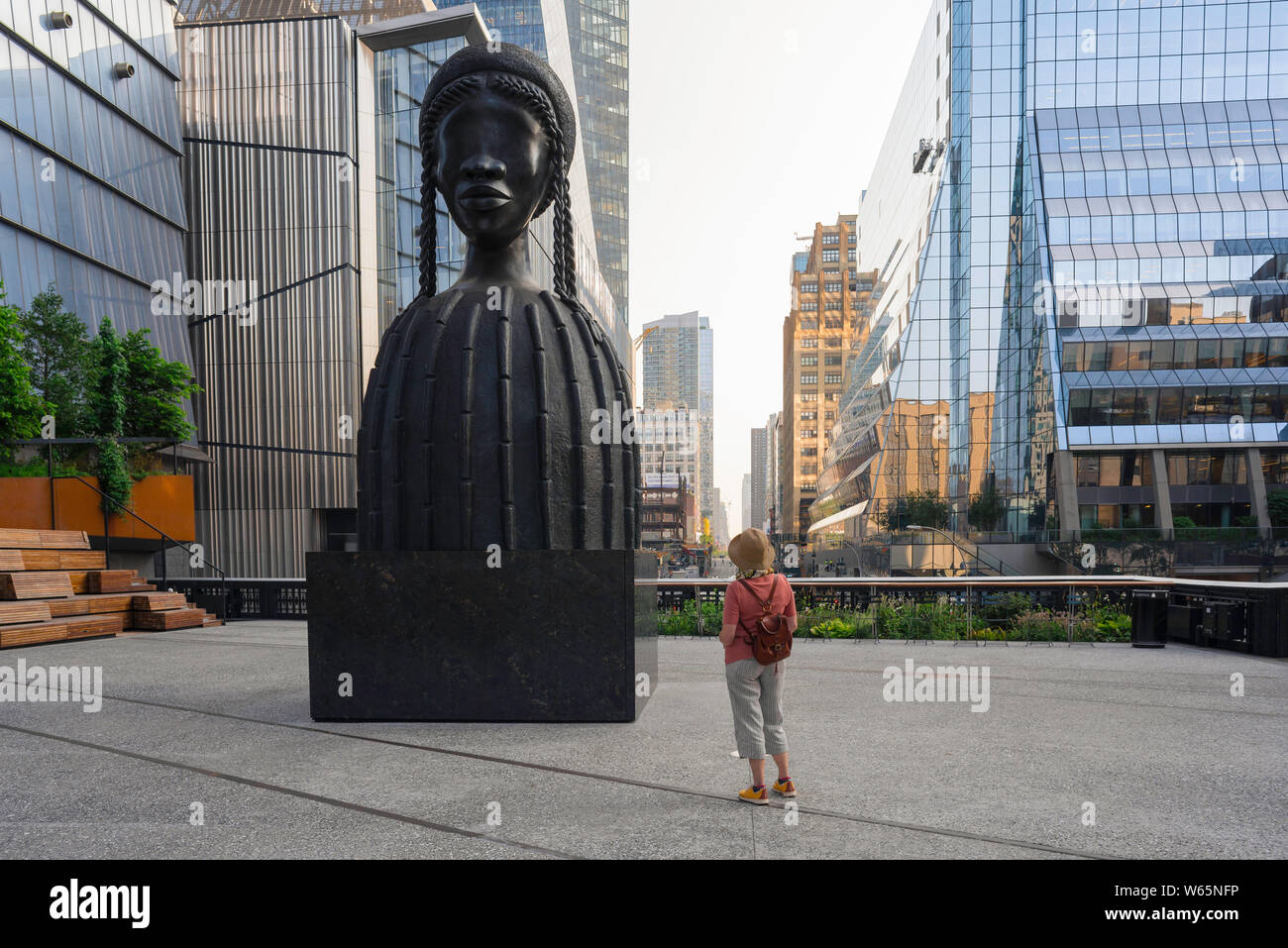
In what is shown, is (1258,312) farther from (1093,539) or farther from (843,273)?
(843,273)

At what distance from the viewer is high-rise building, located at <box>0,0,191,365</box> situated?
928 inches

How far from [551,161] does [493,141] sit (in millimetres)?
666

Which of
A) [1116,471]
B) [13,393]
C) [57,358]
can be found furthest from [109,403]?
[1116,471]

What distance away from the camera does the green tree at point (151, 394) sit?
23391mm

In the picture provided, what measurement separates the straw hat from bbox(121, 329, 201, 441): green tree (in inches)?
904

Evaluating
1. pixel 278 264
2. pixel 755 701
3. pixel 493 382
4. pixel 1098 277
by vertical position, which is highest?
pixel 1098 277

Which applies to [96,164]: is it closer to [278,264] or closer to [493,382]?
[278,264]

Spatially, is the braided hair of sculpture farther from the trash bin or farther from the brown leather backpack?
the trash bin

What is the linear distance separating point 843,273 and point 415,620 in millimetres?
146303

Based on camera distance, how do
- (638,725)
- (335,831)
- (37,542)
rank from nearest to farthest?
1. (335,831)
2. (638,725)
3. (37,542)

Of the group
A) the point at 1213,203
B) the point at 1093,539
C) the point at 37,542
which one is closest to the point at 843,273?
the point at 1213,203

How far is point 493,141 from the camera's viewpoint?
23.1ft

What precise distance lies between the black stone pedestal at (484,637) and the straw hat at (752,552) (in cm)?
171

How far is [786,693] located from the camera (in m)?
8.15
